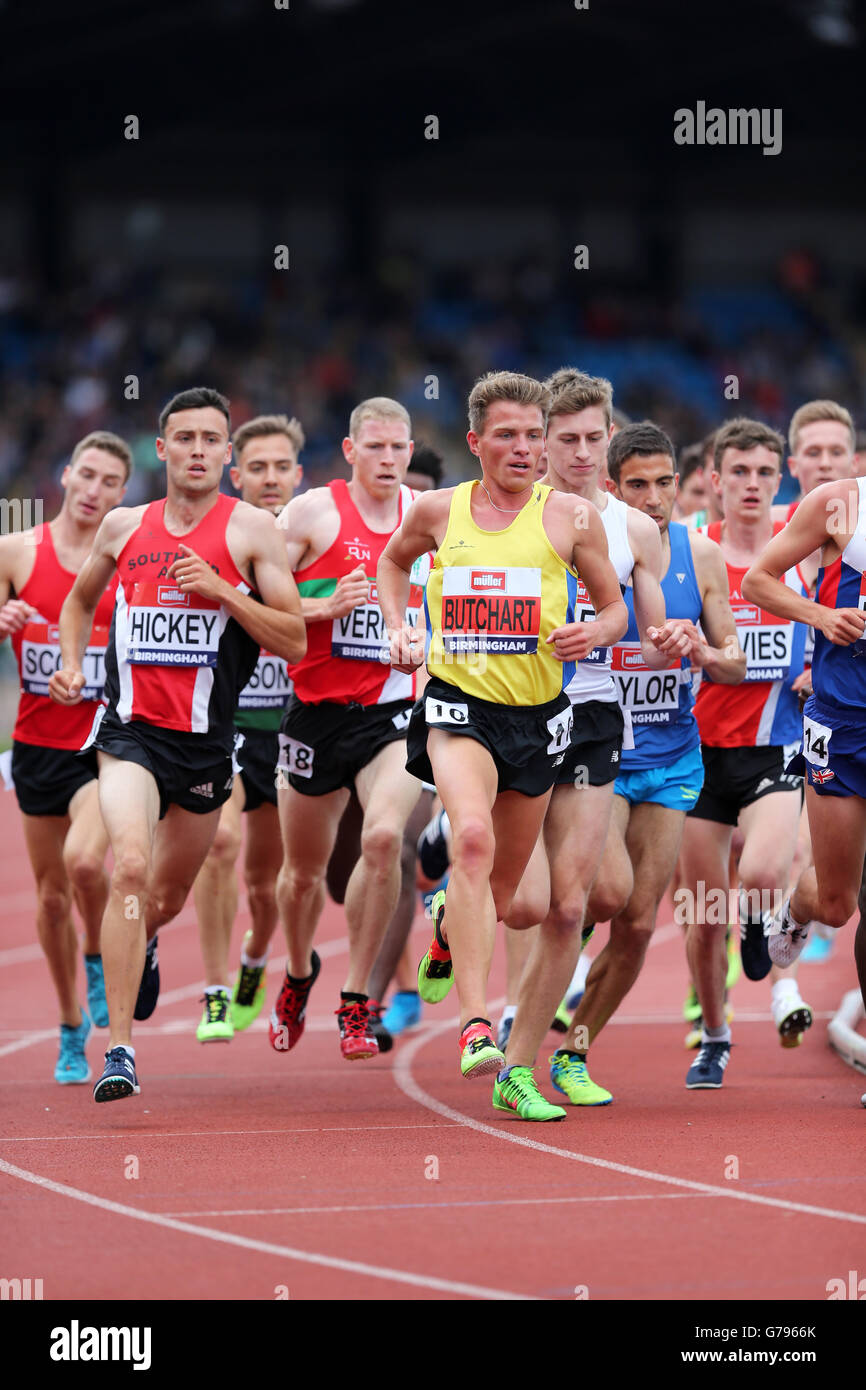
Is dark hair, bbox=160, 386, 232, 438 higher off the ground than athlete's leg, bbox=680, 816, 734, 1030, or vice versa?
dark hair, bbox=160, 386, 232, 438

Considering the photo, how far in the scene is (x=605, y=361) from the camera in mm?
31734

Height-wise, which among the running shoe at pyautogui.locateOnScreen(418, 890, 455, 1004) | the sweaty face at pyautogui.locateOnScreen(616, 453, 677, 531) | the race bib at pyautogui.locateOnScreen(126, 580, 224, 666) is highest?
the sweaty face at pyautogui.locateOnScreen(616, 453, 677, 531)

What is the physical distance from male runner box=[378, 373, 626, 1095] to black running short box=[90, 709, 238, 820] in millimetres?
976

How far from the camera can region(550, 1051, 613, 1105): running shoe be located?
305 inches

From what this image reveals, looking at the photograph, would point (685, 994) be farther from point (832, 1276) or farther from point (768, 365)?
point (768, 365)

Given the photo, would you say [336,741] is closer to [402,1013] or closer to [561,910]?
[561,910]

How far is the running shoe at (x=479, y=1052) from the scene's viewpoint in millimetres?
6406

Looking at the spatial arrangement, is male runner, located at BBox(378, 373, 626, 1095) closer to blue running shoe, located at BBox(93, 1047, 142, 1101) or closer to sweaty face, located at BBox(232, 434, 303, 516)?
blue running shoe, located at BBox(93, 1047, 142, 1101)

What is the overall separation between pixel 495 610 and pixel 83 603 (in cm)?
205

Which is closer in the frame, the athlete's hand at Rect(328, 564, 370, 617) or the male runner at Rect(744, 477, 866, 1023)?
the male runner at Rect(744, 477, 866, 1023)

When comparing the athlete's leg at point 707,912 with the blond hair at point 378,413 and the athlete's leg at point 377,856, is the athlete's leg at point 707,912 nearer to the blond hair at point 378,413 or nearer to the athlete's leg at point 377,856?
the athlete's leg at point 377,856

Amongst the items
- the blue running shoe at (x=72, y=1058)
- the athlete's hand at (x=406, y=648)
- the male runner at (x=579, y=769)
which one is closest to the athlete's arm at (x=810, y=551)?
the male runner at (x=579, y=769)

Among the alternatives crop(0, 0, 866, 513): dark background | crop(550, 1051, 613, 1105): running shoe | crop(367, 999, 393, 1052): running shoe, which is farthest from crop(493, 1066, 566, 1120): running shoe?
crop(0, 0, 866, 513): dark background

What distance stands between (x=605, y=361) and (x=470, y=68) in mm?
4945
